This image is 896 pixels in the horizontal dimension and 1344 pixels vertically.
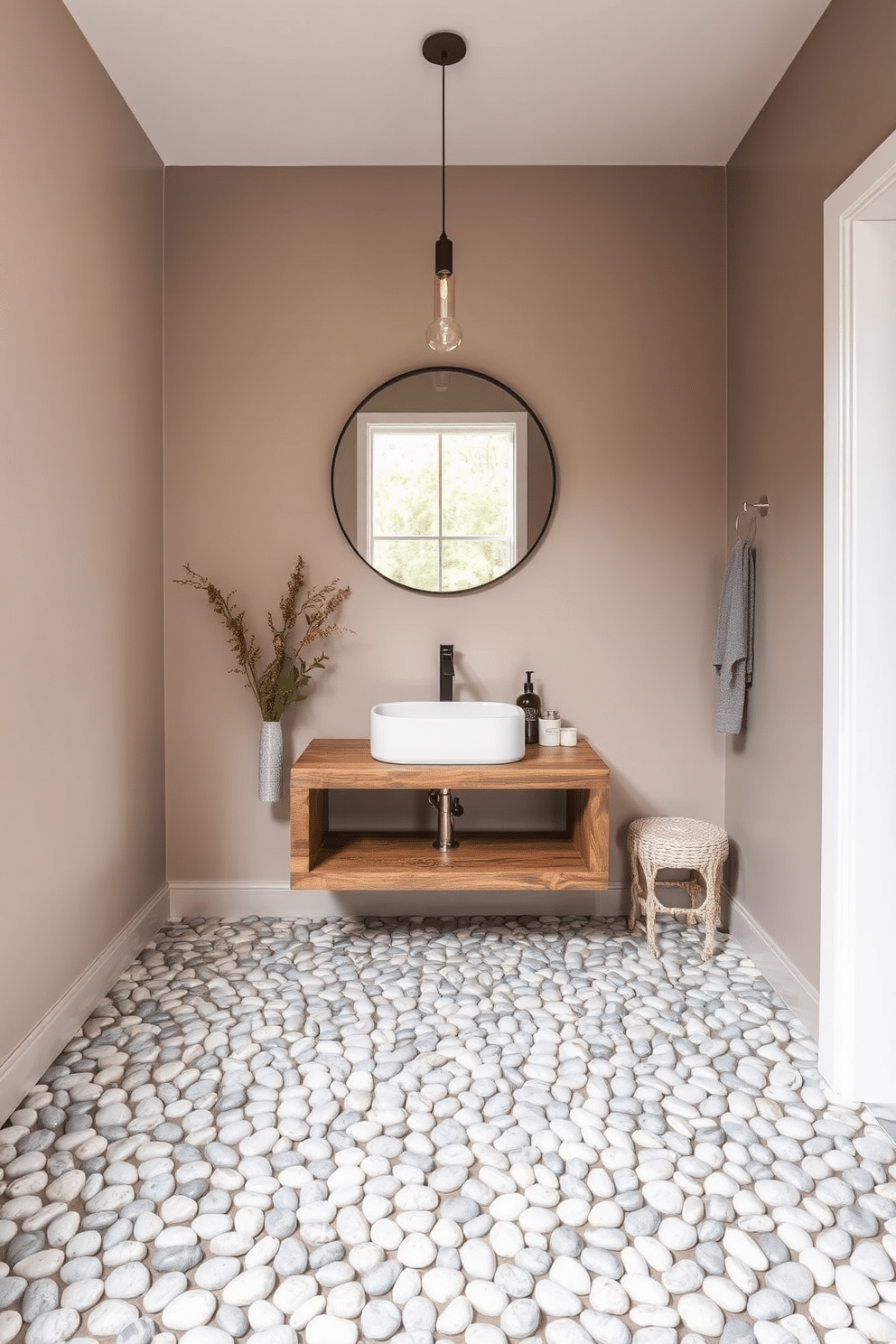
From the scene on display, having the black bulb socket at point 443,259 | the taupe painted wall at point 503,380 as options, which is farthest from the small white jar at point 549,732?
the black bulb socket at point 443,259

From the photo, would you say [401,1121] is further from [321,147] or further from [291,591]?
[321,147]

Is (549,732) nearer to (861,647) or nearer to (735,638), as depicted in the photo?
(735,638)

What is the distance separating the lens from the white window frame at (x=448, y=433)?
2943mm

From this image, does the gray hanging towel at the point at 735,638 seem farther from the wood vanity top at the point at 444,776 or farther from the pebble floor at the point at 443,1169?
the pebble floor at the point at 443,1169

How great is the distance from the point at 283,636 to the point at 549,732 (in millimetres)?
932

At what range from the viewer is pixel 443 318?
7.47 ft

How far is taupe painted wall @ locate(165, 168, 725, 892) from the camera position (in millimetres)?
2951

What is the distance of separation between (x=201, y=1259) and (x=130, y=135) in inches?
113

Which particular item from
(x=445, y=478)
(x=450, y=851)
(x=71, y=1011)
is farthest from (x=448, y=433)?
(x=71, y=1011)

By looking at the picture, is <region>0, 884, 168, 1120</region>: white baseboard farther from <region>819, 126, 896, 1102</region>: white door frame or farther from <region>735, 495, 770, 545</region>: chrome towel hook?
<region>735, 495, 770, 545</region>: chrome towel hook

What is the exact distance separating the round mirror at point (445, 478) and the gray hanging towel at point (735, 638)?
636mm

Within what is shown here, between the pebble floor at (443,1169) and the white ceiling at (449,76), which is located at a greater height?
the white ceiling at (449,76)

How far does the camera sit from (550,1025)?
2.27m

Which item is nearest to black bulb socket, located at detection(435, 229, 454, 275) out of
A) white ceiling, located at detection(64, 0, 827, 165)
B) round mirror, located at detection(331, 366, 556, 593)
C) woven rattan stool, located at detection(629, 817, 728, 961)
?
white ceiling, located at detection(64, 0, 827, 165)
